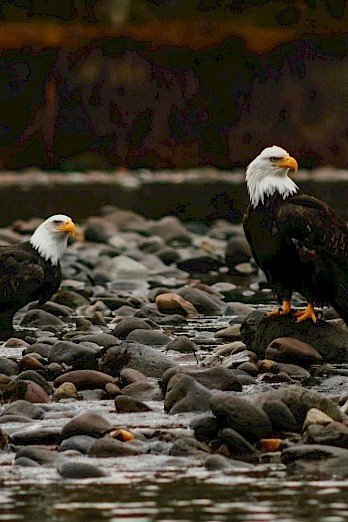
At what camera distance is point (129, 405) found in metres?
7.09

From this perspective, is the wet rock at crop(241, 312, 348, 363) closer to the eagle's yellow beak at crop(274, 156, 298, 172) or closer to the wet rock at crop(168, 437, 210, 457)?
the eagle's yellow beak at crop(274, 156, 298, 172)

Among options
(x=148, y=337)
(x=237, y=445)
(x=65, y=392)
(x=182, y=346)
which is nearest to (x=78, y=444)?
(x=237, y=445)

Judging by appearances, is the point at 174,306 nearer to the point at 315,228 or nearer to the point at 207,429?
the point at 315,228

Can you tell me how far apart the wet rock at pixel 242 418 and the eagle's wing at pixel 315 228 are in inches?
89.9

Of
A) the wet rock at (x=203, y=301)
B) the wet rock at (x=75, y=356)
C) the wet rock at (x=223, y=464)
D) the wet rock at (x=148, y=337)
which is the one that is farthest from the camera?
the wet rock at (x=203, y=301)

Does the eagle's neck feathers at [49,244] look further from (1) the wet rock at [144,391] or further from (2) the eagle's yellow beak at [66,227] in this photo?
(1) the wet rock at [144,391]

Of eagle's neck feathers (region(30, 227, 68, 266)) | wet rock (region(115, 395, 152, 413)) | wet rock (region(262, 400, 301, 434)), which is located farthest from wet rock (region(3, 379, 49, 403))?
eagle's neck feathers (region(30, 227, 68, 266))

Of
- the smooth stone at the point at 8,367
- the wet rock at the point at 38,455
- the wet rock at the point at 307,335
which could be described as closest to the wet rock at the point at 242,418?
the wet rock at the point at 38,455

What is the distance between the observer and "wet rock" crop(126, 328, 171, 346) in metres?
9.00

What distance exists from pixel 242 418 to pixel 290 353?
76.3 inches

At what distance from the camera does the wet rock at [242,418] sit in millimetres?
6281

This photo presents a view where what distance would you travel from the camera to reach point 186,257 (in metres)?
15.3

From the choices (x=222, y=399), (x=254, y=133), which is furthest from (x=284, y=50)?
(x=222, y=399)

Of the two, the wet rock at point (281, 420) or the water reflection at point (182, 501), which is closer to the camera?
the water reflection at point (182, 501)
